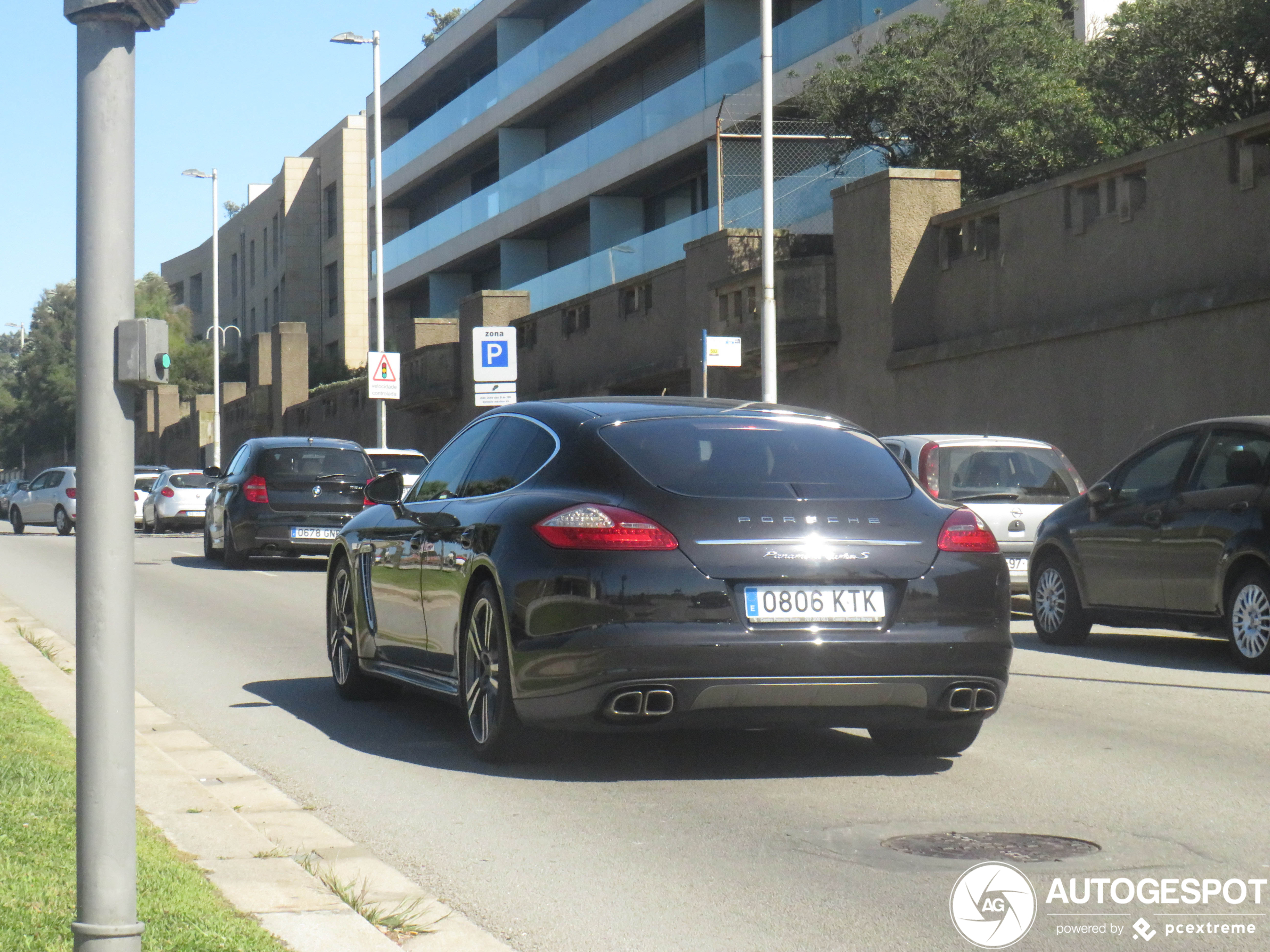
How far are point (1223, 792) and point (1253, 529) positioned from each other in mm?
4401

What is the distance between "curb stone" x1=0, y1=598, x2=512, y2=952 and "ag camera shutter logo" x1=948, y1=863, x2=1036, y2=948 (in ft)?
4.20

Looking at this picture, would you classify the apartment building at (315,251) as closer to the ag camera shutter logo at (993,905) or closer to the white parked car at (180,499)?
the white parked car at (180,499)

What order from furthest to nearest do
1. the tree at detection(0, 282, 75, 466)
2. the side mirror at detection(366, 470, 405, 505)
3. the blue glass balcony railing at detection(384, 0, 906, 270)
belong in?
the tree at detection(0, 282, 75, 466), the blue glass balcony railing at detection(384, 0, 906, 270), the side mirror at detection(366, 470, 405, 505)

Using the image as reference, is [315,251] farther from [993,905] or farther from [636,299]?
[993,905]

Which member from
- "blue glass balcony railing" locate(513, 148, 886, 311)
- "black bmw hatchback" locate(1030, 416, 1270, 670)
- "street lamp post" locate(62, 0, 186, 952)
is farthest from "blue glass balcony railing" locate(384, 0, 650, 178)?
"street lamp post" locate(62, 0, 186, 952)

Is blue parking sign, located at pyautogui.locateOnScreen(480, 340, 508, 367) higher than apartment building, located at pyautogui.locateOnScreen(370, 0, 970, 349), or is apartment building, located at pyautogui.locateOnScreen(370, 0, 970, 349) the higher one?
apartment building, located at pyautogui.locateOnScreen(370, 0, 970, 349)

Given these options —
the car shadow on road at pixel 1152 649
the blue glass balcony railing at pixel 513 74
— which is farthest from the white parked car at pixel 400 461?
the blue glass balcony railing at pixel 513 74

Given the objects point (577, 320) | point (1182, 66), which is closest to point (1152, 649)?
point (1182, 66)

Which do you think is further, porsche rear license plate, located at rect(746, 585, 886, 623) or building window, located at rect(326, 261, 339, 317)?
building window, located at rect(326, 261, 339, 317)

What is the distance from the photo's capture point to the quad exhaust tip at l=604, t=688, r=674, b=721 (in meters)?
6.64

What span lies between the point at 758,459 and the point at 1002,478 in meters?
8.58

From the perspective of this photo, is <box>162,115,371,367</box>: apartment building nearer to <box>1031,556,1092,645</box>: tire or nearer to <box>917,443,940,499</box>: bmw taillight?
<box>917,443,940,499</box>: bmw taillight

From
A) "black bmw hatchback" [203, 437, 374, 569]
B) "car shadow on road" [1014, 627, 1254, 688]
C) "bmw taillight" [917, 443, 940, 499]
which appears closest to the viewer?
"car shadow on road" [1014, 627, 1254, 688]

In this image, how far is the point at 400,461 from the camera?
28.6 metres
